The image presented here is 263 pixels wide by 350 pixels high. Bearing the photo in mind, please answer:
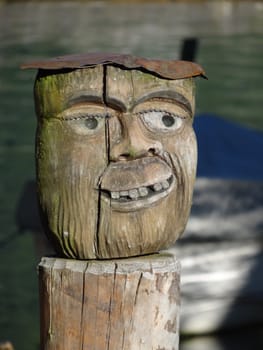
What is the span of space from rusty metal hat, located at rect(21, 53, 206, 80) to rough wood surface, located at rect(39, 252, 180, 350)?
48cm

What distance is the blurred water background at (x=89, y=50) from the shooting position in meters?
8.52

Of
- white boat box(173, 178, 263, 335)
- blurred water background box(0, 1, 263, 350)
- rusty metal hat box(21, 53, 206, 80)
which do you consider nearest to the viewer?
rusty metal hat box(21, 53, 206, 80)

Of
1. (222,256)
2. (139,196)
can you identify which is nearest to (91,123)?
(139,196)

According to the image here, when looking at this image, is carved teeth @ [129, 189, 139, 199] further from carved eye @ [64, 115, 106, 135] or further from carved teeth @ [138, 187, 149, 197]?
carved eye @ [64, 115, 106, 135]

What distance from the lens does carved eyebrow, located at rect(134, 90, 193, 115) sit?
332 centimetres

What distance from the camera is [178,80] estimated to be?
3.35 m

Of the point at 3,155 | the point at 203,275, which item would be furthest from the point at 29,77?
the point at 203,275

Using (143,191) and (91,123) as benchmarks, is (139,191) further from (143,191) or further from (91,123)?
(91,123)

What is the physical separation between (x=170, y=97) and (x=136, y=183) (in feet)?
0.78

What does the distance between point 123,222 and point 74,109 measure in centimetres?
31

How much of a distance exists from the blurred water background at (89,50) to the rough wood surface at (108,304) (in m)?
4.33

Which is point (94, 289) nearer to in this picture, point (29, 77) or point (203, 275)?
point (203, 275)

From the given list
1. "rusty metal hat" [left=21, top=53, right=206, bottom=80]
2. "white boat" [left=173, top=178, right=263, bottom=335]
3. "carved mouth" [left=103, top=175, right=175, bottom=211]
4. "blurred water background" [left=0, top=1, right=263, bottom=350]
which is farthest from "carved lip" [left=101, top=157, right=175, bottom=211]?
"blurred water background" [left=0, top=1, right=263, bottom=350]

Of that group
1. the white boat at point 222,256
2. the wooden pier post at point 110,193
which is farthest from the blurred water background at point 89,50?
the wooden pier post at point 110,193
